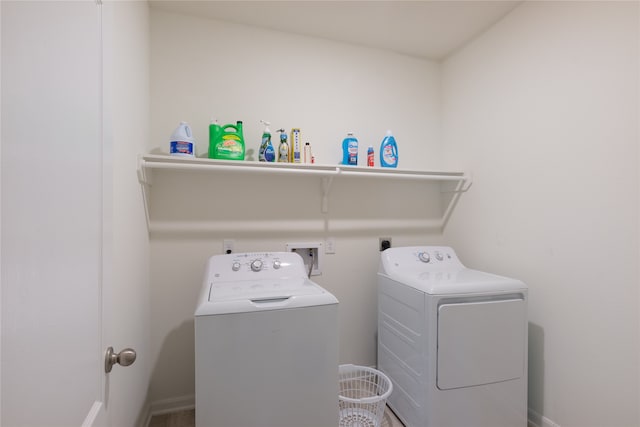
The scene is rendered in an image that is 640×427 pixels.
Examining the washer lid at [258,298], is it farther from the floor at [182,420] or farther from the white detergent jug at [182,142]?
the floor at [182,420]

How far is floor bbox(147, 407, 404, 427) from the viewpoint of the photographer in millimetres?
1790

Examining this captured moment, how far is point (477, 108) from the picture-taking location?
2.19 m

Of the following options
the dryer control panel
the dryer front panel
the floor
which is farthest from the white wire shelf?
the floor

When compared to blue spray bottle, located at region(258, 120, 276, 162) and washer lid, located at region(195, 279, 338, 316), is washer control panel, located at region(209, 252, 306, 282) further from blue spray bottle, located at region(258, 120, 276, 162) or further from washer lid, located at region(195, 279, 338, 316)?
blue spray bottle, located at region(258, 120, 276, 162)

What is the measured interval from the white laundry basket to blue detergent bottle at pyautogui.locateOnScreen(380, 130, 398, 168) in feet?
4.76

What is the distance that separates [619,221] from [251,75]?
2.27 m

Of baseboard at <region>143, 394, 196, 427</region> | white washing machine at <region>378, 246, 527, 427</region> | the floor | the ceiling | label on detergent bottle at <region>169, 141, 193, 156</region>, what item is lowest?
the floor

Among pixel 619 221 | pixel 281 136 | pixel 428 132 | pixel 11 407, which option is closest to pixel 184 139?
pixel 281 136

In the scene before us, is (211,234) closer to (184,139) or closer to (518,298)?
(184,139)

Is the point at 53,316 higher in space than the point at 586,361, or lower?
higher

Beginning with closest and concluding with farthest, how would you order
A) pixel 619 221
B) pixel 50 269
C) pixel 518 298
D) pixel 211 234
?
pixel 50 269 < pixel 619 221 < pixel 518 298 < pixel 211 234

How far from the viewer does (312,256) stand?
2.19 m

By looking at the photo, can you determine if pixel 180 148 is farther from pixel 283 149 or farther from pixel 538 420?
pixel 538 420

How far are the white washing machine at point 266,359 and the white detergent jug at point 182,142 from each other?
87 centimetres
